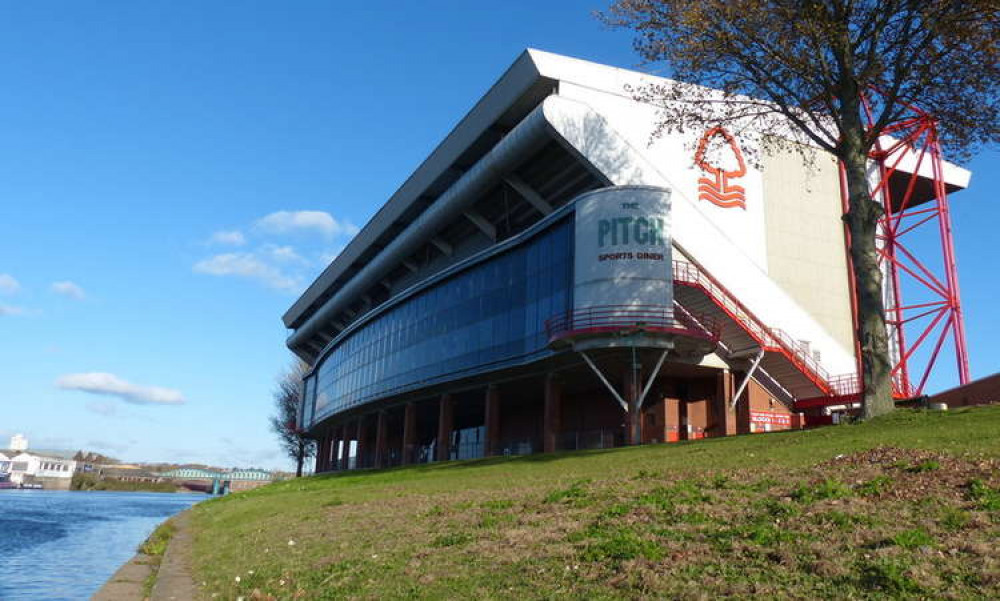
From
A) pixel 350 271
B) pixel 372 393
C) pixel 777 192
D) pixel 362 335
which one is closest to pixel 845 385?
pixel 777 192

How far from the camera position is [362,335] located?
68875 mm

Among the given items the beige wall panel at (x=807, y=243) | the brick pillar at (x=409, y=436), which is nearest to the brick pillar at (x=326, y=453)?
the brick pillar at (x=409, y=436)

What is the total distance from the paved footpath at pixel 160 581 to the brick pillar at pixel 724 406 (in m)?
27.1

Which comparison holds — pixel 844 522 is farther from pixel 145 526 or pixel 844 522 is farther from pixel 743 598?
pixel 145 526

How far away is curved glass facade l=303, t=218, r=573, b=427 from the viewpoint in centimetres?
4169

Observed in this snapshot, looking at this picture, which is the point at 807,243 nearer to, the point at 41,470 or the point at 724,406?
the point at 724,406

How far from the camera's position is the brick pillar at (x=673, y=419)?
41.8 meters

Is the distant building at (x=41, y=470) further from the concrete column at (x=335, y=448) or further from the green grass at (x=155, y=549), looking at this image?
the green grass at (x=155, y=549)

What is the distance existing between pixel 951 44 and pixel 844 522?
18464 mm

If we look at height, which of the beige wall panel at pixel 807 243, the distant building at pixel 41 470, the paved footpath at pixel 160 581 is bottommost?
the paved footpath at pixel 160 581

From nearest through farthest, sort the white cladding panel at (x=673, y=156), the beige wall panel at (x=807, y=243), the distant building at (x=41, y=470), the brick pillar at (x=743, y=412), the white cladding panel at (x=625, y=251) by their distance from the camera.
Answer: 1. the white cladding panel at (x=625, y=251)
2. the brick pillar at (x=743, y=412)
3. the white cladding panel at (x=673, y=156)
4. the beige wall panel at (x=807, y=243)
5. the distant building at (x=41, y=470)

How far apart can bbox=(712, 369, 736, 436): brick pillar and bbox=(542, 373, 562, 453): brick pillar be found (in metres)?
8.53

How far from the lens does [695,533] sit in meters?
10.3

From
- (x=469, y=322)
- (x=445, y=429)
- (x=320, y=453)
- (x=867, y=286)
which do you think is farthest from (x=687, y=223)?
(x=320, y=453)
